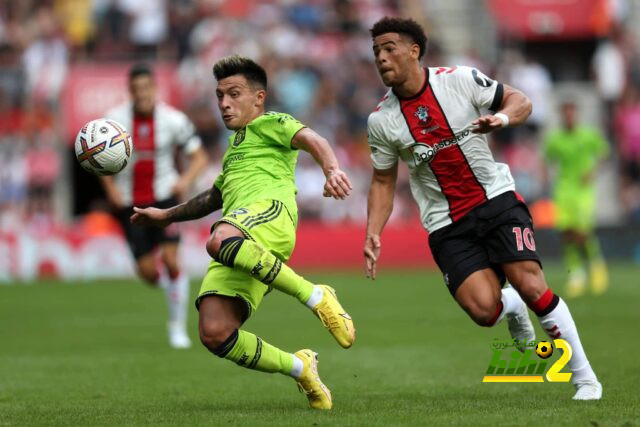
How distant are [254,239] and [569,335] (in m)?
2.23

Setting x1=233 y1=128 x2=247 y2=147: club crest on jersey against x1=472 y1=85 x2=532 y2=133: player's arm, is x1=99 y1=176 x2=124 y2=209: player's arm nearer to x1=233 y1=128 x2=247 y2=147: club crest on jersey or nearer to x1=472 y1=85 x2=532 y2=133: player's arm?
x1=233 y1=128 x2=247 y2=147: club crest on jersey

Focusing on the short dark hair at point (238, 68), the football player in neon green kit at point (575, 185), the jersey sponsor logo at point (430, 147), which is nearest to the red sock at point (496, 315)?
the jersey sponsor logo at point (430, 147)

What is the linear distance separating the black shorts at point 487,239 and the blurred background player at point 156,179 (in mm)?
5173

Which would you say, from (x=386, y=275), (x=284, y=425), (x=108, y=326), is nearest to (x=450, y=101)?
(x=284, y=425)

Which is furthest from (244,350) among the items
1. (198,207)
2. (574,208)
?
(574,208)

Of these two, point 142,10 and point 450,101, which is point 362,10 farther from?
point 450,101

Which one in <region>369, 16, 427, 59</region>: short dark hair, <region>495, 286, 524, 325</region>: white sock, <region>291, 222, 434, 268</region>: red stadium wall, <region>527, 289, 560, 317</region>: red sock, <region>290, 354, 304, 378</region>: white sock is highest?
<region>369, 16, 427, 59</region>: short dark hair

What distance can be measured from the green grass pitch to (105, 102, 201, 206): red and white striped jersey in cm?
168

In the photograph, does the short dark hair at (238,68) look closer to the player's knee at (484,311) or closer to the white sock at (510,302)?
the player's knee at (484,311)

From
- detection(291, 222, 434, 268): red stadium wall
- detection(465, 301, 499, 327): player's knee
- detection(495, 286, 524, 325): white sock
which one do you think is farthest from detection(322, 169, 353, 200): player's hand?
detection(291, 222, 434, 268): red stadium wall

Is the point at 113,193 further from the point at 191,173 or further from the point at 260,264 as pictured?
the point at 260,264

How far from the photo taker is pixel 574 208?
18625 millimetres

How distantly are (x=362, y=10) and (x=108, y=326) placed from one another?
14.9m

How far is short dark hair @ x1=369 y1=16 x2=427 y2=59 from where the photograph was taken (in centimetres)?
791
